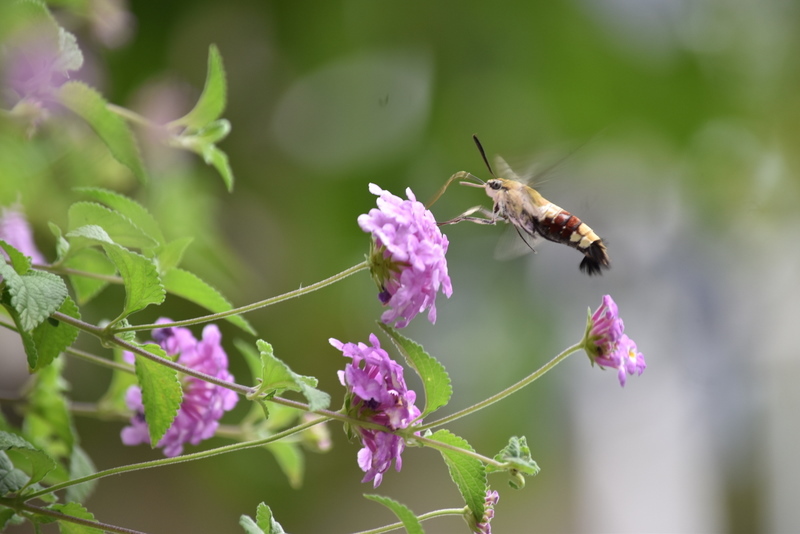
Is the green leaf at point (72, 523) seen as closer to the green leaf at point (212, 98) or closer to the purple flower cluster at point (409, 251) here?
the purple flower cluster at point (409, 251)

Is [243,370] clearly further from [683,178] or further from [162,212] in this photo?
[683,178]

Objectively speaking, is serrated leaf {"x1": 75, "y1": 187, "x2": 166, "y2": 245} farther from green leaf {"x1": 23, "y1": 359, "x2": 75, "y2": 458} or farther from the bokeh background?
the bokeh background

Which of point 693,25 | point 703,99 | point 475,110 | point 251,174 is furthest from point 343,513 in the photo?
point 693,25

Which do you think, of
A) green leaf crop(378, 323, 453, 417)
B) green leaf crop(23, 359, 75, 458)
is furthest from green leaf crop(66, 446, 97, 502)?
green leaf crop(378, 323, 453, 417)

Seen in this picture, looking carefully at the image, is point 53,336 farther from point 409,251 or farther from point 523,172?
point 523,172

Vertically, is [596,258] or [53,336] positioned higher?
[596,258]

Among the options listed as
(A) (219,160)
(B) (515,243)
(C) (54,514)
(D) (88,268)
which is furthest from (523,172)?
(C) (54,514)

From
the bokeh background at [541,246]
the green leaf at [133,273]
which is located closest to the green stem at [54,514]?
the green leaf at [133,273]
